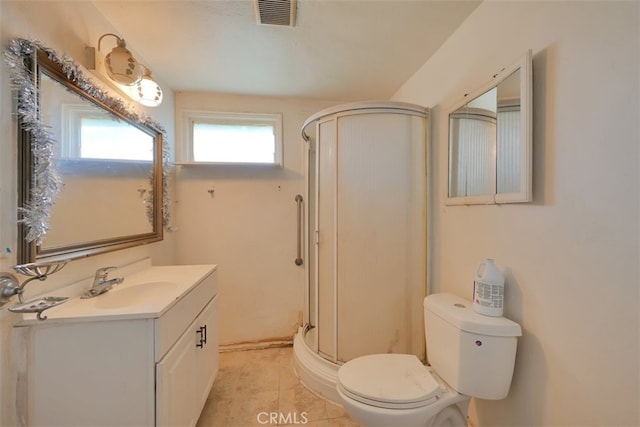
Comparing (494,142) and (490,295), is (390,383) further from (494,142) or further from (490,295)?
(494,142)

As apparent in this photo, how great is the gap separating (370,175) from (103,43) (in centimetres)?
159

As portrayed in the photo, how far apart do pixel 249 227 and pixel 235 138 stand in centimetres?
82

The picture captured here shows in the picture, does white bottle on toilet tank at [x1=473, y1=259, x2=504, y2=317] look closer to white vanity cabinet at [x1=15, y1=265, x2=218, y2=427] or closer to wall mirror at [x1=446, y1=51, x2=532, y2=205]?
wall mirror at [x1=446, y1=51, x2=532, y2=205]

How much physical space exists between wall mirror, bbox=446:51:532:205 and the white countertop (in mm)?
1487

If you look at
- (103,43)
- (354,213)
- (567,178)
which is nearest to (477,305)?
(567,178)

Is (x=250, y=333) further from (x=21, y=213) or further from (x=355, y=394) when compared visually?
(x=21, y=213)

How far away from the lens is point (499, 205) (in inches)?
46.0

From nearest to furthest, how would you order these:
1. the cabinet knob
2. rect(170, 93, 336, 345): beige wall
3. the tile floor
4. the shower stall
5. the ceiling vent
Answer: the ceiling vent → the cabinet knob → the tile floor → the shower stall → rect(170, 93, 336, 345): beige wall

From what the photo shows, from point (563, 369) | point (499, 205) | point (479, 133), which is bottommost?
point (563, 369)

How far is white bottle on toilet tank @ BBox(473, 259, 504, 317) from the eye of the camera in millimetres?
1096

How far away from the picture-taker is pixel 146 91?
152cm

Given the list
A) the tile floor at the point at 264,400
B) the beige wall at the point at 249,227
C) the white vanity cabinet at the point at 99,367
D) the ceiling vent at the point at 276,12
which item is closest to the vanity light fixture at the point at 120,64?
the ceiling vent at the point at 276,12

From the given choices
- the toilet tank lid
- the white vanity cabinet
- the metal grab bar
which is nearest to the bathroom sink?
the white vanity cabinet

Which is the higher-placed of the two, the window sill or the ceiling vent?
the ceiling vent
